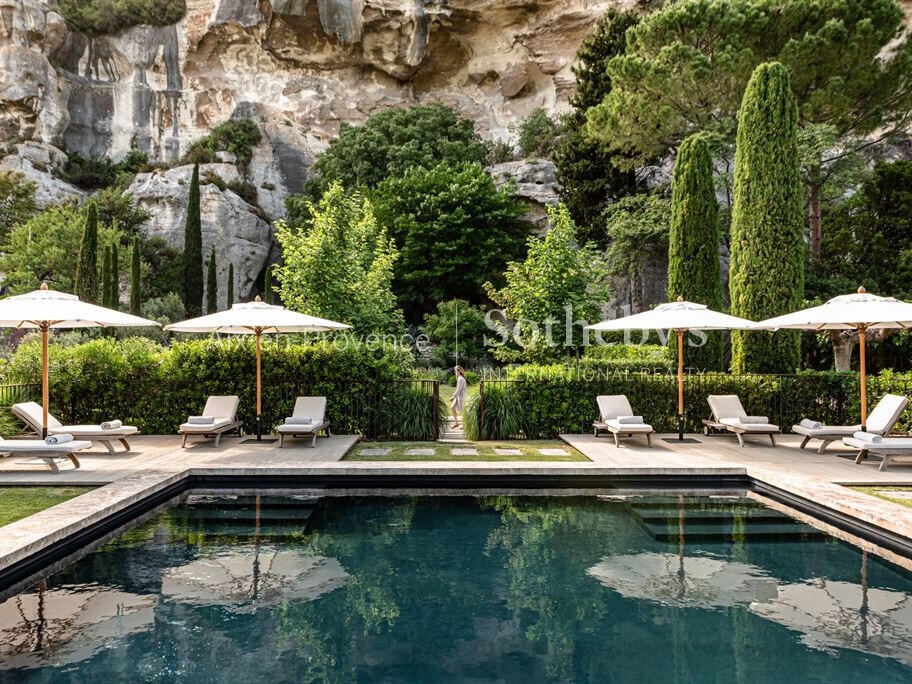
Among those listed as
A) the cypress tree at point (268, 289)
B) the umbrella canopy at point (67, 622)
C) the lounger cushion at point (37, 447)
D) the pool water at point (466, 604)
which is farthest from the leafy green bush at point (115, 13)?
the umbrella canopy at point (67, 622)

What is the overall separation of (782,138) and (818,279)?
765 cm

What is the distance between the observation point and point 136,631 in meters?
3.83

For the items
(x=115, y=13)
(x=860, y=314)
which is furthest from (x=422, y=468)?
(x=115, y=13)

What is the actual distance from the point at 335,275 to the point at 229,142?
100.0 ft

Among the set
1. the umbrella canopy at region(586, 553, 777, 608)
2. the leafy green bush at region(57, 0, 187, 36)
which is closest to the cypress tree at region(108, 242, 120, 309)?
the leafy green bush at region(57, 0, 187, 36)

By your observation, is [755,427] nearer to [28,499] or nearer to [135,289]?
[28,499]

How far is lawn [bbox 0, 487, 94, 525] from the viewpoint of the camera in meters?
5.48

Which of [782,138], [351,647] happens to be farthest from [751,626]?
[782,138]

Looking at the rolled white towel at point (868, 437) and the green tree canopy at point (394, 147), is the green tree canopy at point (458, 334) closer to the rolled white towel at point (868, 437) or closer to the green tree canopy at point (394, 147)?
A: the green tree canopy at point (394, 147)

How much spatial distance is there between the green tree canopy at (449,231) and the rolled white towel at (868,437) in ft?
66.5

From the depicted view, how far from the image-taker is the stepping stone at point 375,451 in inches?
345

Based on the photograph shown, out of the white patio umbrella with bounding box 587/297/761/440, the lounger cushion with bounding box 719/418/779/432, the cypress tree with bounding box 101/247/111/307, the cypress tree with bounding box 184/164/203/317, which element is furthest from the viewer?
the cypress tree with bounding box 184/164/203/317

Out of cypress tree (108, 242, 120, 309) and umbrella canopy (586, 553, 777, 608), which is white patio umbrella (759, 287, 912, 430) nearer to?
umbrella canopy (586, 553, 777, 608)

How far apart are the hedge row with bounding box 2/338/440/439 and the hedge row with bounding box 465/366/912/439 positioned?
1235mm
